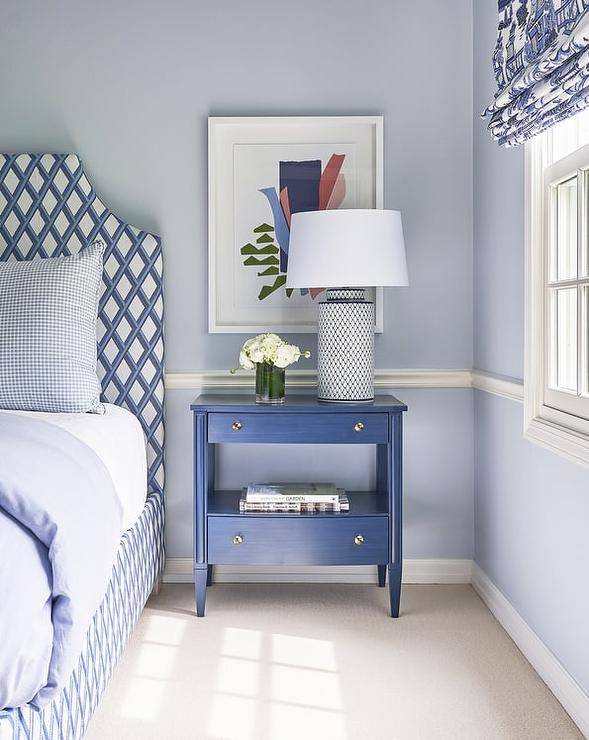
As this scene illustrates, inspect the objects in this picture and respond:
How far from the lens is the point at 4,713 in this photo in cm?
135

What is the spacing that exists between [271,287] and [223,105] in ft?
2.50

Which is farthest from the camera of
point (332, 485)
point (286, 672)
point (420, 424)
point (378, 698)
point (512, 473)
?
point (420, 424)

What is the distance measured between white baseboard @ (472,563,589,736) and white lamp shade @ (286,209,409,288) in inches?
47.2

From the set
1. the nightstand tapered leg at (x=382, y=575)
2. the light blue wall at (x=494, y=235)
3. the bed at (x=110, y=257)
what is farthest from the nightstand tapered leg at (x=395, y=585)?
the bed at (x=110, y=257)

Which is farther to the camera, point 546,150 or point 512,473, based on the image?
point 512,473

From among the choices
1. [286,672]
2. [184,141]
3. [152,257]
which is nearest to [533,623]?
[286,672]

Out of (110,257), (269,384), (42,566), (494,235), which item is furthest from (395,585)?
(110,257)

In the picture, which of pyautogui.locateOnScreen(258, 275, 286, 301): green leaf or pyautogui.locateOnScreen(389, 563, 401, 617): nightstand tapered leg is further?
pyautogui.locateOnScreen(258, 275, 286, 301): green leaf

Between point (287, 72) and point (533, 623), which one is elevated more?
point (287, 72)

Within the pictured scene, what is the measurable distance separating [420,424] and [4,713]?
6.72 feet

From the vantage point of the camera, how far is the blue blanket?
1358 millimetres

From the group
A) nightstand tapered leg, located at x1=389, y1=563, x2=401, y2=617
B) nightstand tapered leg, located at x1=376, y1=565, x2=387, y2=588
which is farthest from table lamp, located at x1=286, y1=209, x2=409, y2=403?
nightstand tapered leg, located at x1=376, y1=565, x2=387, y2=588

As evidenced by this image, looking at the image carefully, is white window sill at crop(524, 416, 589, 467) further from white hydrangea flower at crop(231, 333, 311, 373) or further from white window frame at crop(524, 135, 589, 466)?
white hydrangea flower at crop(231, 333, 311, 373)

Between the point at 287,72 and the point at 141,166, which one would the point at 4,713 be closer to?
the point at 141,166
